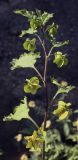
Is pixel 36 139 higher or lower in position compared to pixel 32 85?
lower

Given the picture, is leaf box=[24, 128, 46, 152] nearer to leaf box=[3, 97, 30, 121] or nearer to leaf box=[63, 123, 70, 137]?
leaf box=[3, 97, 30, 121]

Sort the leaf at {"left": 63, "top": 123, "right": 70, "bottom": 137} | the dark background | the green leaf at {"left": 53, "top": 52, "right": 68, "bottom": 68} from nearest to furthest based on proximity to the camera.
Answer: the green leaf at {"left": 53, "top": 52, "right": 68, "bottom": 68} < the leaf at {"left": 63, "top": 123, "right": 70, "bottom": 137} < the dark background

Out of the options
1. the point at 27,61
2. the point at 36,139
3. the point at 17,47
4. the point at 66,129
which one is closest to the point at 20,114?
the point at 36,139

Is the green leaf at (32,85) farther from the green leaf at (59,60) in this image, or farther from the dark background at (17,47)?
the dark background at (17,47)

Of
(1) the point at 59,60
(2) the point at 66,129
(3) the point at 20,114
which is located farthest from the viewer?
(2) the point at 66,129

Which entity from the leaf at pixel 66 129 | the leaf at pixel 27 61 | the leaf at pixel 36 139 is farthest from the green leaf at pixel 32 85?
the leaf at pixel 66 129

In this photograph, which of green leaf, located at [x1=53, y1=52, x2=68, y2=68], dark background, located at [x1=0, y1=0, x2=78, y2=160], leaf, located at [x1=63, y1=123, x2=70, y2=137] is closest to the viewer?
green leaf, located at [x1=53, y1=52, x2=68, y2=68]

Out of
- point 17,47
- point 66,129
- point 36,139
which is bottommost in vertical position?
point 36,139

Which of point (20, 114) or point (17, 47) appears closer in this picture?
point (20, 114)

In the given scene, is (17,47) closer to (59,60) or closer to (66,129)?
(66,129)

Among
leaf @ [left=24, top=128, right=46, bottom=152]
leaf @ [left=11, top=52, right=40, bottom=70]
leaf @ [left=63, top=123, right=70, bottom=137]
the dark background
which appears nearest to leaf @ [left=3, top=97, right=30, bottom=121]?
leaf @ [left=24, top=128, right=46, bottom=152]
